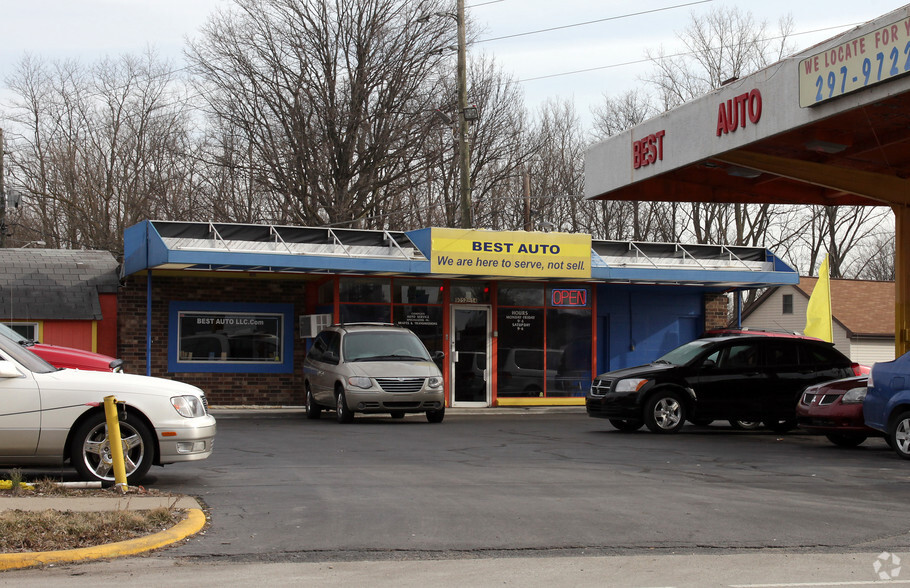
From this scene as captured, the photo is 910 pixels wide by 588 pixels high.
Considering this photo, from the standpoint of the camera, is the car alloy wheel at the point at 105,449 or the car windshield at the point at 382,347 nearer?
the car alloy wheel at the point at 105,449

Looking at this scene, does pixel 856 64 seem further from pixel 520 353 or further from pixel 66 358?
pixel 520 353

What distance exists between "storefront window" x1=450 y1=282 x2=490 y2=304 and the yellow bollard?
52.6ft

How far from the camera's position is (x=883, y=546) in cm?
771

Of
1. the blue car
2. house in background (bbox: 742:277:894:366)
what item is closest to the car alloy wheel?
the blue car

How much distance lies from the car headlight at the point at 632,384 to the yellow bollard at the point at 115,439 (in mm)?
9777

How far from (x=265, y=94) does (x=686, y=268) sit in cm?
1648

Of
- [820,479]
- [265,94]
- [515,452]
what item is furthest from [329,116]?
[820,479]

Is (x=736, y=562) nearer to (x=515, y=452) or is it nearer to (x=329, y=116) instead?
(x=515, y=452)

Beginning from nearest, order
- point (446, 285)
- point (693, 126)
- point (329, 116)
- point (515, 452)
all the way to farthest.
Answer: point (515, 452)
point (693, 126)
point (446, 285)
point (329, 116)

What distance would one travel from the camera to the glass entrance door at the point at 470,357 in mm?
25125

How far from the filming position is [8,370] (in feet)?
31.3

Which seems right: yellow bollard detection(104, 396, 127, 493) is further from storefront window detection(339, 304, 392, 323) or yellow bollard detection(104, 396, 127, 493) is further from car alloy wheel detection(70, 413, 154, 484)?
storefront window detection(339, 304, 392, 323)

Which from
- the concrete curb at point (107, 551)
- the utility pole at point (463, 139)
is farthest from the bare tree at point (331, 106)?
the concrete curb at point (107, 551)

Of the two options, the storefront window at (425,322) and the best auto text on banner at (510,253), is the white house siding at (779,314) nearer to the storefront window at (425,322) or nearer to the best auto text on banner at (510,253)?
the best auto text on banner at (510,253)
